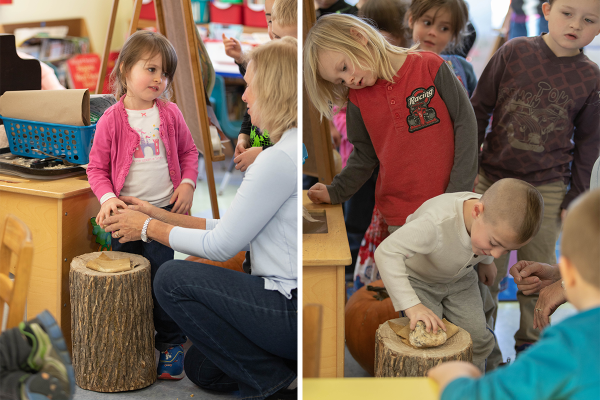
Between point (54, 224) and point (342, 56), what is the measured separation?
1.03m

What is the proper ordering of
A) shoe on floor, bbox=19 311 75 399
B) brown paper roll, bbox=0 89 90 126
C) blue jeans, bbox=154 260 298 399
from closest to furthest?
shoe on floor, bbox=19 311 75 399 → blue jeans, bbox=154 260 298 399 → brown paper roll, bbox=0 89 90 126

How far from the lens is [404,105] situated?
1.73 m

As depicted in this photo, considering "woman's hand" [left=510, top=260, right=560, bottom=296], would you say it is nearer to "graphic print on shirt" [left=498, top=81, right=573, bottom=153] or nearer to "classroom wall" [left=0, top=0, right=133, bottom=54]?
"graphic print on shirt" [left=498, top=81, right=573, bottom=153]

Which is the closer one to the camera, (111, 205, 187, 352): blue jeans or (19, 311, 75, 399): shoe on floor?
(19, 311, 75, 399): shoe on floor

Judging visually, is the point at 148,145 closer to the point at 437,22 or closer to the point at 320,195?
the point at 320,195

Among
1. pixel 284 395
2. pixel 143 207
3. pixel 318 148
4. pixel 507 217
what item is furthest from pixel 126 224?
pixel 507 217

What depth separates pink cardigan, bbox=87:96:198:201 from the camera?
68.6 inches

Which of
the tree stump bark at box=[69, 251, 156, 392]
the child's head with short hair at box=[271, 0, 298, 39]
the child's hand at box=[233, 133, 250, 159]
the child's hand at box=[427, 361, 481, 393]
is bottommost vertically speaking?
the tree stump bark at box=[69, 251, 156, 392]

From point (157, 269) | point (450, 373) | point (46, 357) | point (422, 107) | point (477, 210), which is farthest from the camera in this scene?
point (157, 269)

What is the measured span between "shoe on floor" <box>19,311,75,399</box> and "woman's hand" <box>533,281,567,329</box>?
4.23ft

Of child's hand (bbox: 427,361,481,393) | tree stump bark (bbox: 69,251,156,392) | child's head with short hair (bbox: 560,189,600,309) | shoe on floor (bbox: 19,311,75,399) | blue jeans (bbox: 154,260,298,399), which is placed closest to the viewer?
child's head with short hair (bbox: 560,189,600,309)

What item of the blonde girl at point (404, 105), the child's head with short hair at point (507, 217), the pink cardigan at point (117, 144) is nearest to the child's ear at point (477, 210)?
the child's head with short hair at point (507, 217)

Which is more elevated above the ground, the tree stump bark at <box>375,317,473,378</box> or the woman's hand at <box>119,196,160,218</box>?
the woman's hand at <box>119,196,160,218</box>

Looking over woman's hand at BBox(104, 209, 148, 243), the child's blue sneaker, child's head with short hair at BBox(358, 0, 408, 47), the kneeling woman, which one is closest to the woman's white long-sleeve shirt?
the kneeling woman
